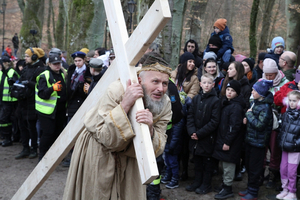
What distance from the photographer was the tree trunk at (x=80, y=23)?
976 centimetres

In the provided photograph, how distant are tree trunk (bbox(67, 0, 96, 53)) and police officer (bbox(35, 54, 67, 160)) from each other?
363cm

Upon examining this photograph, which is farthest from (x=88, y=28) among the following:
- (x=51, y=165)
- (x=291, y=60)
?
(x=51, y=165)

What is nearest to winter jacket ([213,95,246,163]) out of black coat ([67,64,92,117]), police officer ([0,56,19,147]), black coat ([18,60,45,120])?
black coat ([67,64,92,117])

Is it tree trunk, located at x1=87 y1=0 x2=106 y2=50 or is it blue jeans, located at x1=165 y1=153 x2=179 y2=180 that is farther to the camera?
tree trunk, located at x1=87 y1=0 x2=106 y2=50

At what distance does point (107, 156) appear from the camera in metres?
2.67

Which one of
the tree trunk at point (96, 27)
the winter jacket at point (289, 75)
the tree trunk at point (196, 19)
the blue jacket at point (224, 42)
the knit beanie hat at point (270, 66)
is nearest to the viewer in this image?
the knit beanie hat at point (270, 66)

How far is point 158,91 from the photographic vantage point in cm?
241

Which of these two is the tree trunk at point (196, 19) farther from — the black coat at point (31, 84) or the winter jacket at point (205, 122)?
the winter jacket at point (205, 122)

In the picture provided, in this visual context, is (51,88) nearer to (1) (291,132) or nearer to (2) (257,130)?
(2) (257,130)

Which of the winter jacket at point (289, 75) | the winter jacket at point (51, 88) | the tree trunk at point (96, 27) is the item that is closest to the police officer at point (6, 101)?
the winter jacket at point (51, 88)

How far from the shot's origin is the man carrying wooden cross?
2.28 m

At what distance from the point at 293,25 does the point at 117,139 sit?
29.8ft

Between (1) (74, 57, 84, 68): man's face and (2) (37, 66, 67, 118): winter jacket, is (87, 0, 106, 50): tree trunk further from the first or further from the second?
(1) (74, 57, 84, 68): man's face

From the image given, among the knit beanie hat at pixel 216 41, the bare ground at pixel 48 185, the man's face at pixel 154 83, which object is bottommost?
the bare ground at pixel 48 185
